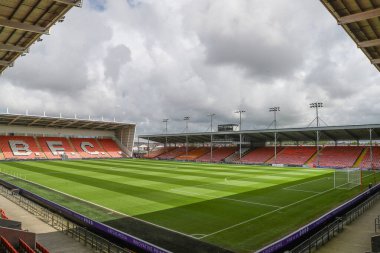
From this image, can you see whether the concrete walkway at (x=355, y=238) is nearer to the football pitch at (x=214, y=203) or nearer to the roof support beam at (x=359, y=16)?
the football pitch at (x=214, y=203)

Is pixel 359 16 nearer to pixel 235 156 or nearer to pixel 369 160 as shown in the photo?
pixel 369 160

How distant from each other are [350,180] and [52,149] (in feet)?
237

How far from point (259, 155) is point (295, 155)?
9.20m

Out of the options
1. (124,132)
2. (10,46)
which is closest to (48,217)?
(10,46)

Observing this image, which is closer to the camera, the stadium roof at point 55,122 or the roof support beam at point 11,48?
the roof support beam at point 11,48

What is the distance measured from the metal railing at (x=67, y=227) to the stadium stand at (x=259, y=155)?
55.3m

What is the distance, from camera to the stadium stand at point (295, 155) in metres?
66.4

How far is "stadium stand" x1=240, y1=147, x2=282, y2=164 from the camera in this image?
7219 centimetres

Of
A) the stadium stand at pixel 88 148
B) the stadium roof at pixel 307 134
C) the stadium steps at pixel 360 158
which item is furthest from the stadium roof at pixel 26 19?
the stadium stand at pixel 88 148

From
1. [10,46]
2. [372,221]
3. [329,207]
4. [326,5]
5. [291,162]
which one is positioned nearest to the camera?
[326,5]

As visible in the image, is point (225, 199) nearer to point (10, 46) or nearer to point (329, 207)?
point (329, 207)

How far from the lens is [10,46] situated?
15531 millimetres

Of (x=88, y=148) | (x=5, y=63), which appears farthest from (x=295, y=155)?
(x=5, y=63)

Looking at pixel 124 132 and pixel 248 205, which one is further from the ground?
pixel 124 132
